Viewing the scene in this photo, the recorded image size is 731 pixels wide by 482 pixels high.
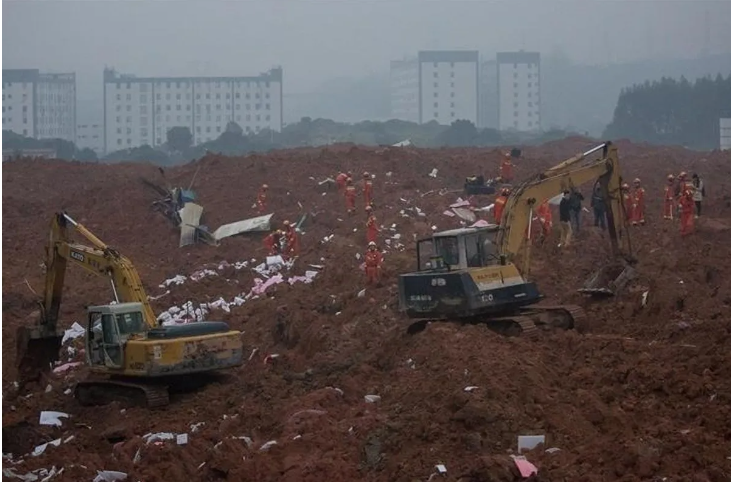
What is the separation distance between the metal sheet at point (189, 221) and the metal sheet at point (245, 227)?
455 mm

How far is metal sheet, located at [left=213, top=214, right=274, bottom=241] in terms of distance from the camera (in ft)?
→ 72.3

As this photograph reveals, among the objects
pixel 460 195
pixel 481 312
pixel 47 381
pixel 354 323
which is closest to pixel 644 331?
pixel 481 312

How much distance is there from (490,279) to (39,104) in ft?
111

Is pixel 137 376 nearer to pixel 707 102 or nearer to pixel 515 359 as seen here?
pixel 515 359

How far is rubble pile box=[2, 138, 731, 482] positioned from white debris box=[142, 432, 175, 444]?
5 cm

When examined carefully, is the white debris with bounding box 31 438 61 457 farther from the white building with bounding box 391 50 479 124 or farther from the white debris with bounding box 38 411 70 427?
the white building with bounding box 391 50 479 124

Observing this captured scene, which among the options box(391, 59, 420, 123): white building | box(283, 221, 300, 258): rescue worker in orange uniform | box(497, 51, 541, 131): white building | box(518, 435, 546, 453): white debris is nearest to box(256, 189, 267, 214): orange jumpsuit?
box(283, 221, 300, 258): rescue worker in orange uniform

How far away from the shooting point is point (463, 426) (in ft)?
27.9

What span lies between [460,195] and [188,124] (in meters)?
33.0

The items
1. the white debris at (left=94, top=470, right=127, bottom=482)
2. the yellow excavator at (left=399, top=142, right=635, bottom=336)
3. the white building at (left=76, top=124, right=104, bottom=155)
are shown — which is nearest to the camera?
the white debris at (left=94, top=470, right=127, bottom=482)

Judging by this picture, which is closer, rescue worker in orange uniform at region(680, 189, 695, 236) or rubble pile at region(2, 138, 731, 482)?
rubble pile at region(2, 138, 731, 482)

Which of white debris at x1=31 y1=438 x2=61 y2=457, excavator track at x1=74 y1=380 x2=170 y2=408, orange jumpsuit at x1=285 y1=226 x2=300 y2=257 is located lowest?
white debris at x1=31 y1=438 x2=61 y2=457

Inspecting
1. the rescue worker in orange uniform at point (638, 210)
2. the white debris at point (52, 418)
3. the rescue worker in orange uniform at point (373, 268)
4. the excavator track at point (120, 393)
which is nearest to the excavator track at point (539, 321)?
the excavator track at point (120, 393)

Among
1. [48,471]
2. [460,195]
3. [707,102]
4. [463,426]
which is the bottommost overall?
[48,471]
